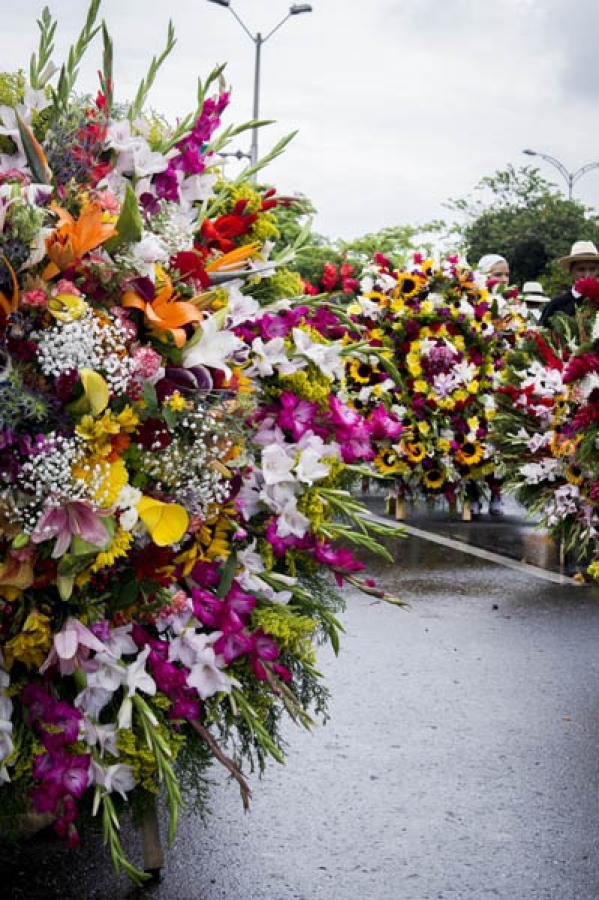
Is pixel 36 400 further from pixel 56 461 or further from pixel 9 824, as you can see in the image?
pixel 9 824

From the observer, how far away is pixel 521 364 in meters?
8.12

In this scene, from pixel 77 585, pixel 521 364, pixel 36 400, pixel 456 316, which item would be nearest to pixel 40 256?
pixel 36 400

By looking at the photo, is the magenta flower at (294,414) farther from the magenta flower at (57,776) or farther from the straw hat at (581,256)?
the straw hat at (581,256)

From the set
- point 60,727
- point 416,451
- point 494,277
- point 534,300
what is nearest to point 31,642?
point 60,727

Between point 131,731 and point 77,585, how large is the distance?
369 mm

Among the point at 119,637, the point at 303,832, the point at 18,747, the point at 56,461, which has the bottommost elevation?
the point at 303,832

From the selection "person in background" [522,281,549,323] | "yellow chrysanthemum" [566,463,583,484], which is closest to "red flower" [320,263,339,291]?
"yellow chrysanthemum" [566,463,583,484]

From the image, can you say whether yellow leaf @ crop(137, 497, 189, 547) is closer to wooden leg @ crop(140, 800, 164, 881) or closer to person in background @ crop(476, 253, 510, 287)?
wooden leg @ crop(140, 800, 164, 881)

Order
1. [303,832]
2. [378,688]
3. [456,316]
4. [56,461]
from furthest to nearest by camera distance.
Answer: [456,316]
[378,688]
[303,832]
[56,461]

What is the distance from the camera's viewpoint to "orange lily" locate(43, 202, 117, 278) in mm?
2838

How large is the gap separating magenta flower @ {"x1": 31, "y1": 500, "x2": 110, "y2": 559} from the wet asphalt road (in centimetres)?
102

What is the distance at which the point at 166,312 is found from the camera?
9.70 ft

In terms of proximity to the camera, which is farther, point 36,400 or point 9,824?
point 9,824

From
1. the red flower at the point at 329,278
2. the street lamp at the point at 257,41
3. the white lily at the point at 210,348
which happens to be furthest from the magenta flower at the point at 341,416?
the street lamp at the point at 257,41
